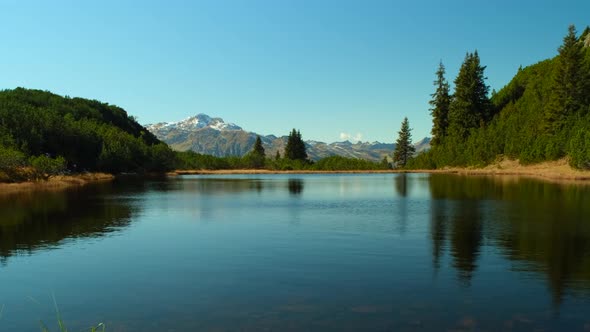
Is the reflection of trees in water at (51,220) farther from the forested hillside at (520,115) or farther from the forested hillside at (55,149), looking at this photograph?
the forested hillside at (520,115)

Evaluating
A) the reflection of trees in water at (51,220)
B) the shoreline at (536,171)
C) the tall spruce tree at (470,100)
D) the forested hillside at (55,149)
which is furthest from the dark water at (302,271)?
the tall spruce tree at (470,100)

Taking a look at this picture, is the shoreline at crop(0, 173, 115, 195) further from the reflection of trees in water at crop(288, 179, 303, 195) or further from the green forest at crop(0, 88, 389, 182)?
the reflection of trees in water at crop(288, 179, 303, 195)

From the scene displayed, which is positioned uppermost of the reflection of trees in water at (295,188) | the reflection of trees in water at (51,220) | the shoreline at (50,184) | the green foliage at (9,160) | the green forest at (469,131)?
the green forest at (469,131)

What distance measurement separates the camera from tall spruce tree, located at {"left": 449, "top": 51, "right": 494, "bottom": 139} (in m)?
172

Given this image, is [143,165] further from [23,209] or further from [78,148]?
[23,209]

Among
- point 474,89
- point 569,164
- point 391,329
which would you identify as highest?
point 474,89

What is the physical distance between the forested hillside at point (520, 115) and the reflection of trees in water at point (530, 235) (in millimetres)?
60860

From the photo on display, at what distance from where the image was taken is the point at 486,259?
81.6 feet

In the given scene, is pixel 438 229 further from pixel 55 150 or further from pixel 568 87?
pixel 55 150

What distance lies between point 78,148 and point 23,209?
108 m

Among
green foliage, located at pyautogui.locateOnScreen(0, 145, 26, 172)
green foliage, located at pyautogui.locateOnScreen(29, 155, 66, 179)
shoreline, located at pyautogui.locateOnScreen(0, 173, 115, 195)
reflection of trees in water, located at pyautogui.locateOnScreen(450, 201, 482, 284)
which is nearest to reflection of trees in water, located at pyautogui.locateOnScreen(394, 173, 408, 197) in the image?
reflection of trees in water, located at pyautogui.locateOnScreen(450, 201, 482, 284)

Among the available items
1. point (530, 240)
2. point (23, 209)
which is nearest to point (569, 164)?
point (530, 240)

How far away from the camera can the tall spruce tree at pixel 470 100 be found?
17188 centimetres

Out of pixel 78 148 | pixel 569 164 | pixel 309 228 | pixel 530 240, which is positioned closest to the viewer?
pixel 530 240
